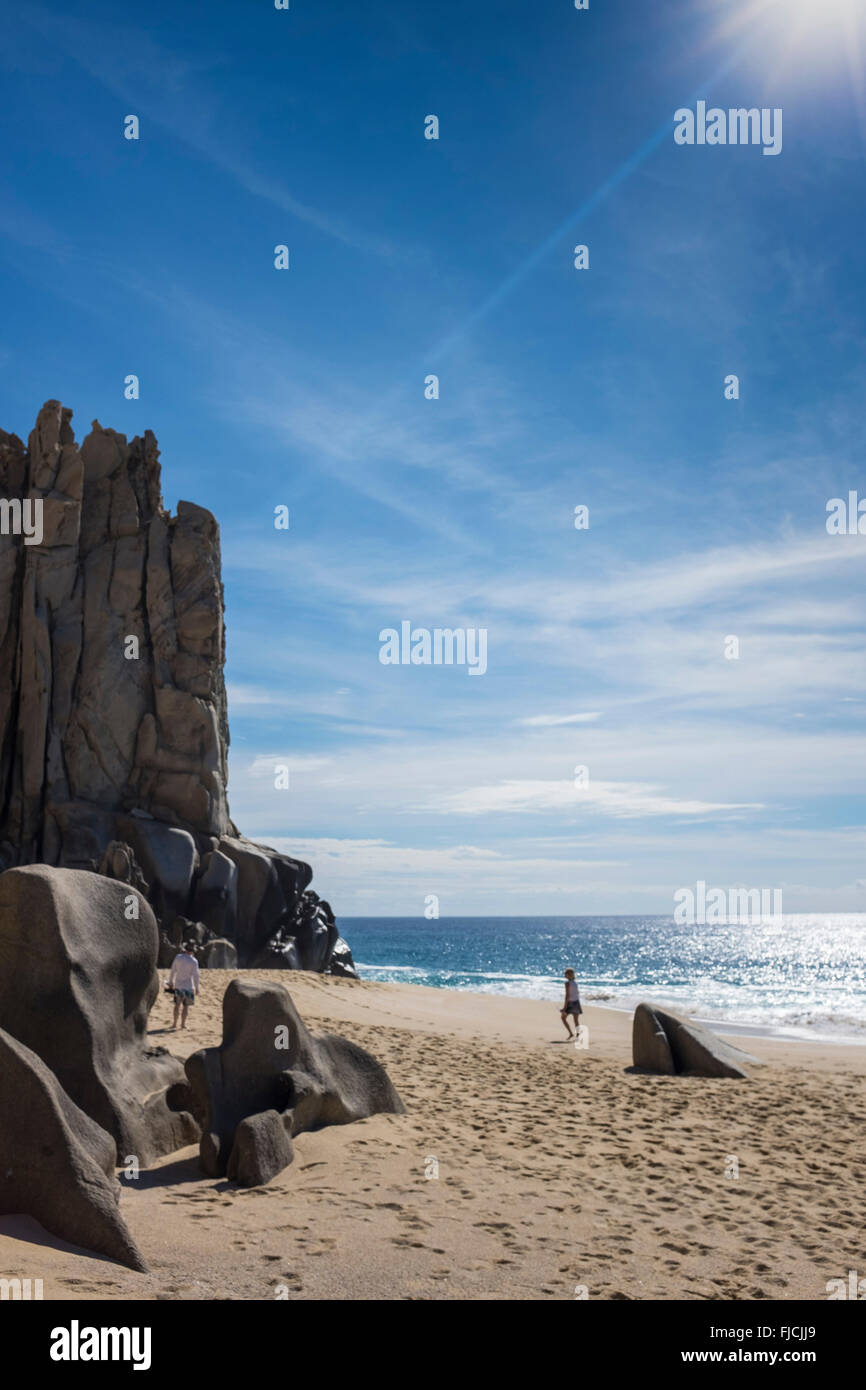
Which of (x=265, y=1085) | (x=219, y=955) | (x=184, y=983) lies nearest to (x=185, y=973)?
(x=184, y=983)

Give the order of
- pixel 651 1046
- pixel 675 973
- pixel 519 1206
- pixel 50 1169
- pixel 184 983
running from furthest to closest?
pixel 675 973 < pixel 651 1046 < pixel 184 983 < pixel 519 1206 < pixel 50 1169

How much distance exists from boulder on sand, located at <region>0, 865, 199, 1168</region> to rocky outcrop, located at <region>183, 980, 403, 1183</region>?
17.7 inches

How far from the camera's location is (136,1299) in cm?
432

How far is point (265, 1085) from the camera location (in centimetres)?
859

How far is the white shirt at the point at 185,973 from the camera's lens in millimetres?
14445

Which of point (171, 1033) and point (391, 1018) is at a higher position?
point (171, 1033)

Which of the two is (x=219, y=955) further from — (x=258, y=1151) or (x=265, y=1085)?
(x=258, y=1151)

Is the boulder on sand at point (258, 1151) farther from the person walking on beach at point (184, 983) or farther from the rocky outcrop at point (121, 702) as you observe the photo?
the rocky outcrop at point (121, 702)

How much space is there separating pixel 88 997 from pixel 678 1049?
10.2 meters

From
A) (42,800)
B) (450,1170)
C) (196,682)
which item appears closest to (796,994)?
(196,682)

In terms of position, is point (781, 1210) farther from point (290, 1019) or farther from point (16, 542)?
point (16, 542)

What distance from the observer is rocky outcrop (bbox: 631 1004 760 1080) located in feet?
Result: 47.5

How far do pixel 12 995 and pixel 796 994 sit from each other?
4979cm

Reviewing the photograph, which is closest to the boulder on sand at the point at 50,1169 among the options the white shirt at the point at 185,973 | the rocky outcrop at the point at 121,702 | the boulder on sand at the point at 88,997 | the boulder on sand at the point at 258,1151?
the boulder on sand at the point at 258,1151
